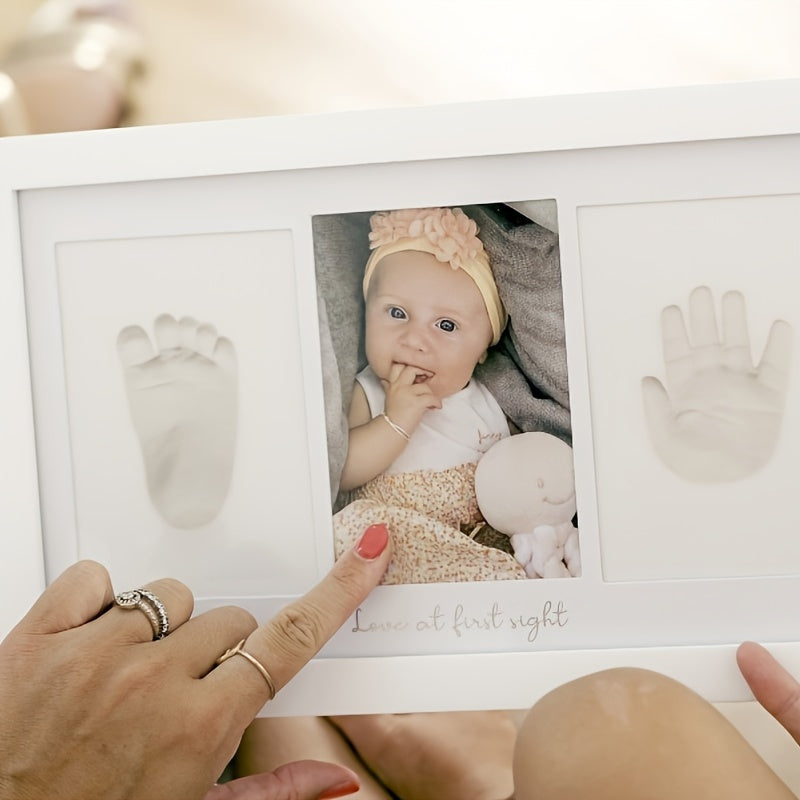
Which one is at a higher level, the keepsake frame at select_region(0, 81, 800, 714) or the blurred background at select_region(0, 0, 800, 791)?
the blurred background at select_region(0, 0, 800, 791)

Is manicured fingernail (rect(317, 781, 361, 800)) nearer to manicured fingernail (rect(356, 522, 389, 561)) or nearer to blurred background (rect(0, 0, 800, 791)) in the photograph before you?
manicured fingernail (rect(356, 522, 389, 561))

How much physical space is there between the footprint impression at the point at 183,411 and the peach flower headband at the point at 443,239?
119 millimetres

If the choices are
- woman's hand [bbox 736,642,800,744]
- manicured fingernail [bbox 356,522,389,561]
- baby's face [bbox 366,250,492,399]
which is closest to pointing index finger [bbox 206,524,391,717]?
manicured fingernail [bbox 356,522,389,561]

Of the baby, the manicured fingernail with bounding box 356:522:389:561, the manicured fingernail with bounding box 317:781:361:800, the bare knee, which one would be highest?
the baby

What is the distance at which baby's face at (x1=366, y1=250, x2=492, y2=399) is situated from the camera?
1.65ft

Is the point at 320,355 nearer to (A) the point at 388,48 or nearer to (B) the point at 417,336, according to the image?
(B) the point at 417,336

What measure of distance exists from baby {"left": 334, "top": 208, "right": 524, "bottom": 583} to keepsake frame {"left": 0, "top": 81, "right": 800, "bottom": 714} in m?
0.02

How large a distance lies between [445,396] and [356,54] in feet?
0.92

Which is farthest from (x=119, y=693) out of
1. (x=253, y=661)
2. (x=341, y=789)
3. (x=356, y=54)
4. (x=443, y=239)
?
(x=356, y=54)

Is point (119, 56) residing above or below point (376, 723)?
above

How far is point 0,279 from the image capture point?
0.52m

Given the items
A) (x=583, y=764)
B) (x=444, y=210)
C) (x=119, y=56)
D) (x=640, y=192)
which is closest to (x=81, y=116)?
(x=119, y=56)

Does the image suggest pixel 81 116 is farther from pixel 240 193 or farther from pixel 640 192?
pixel 640 192

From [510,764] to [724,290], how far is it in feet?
1.19
